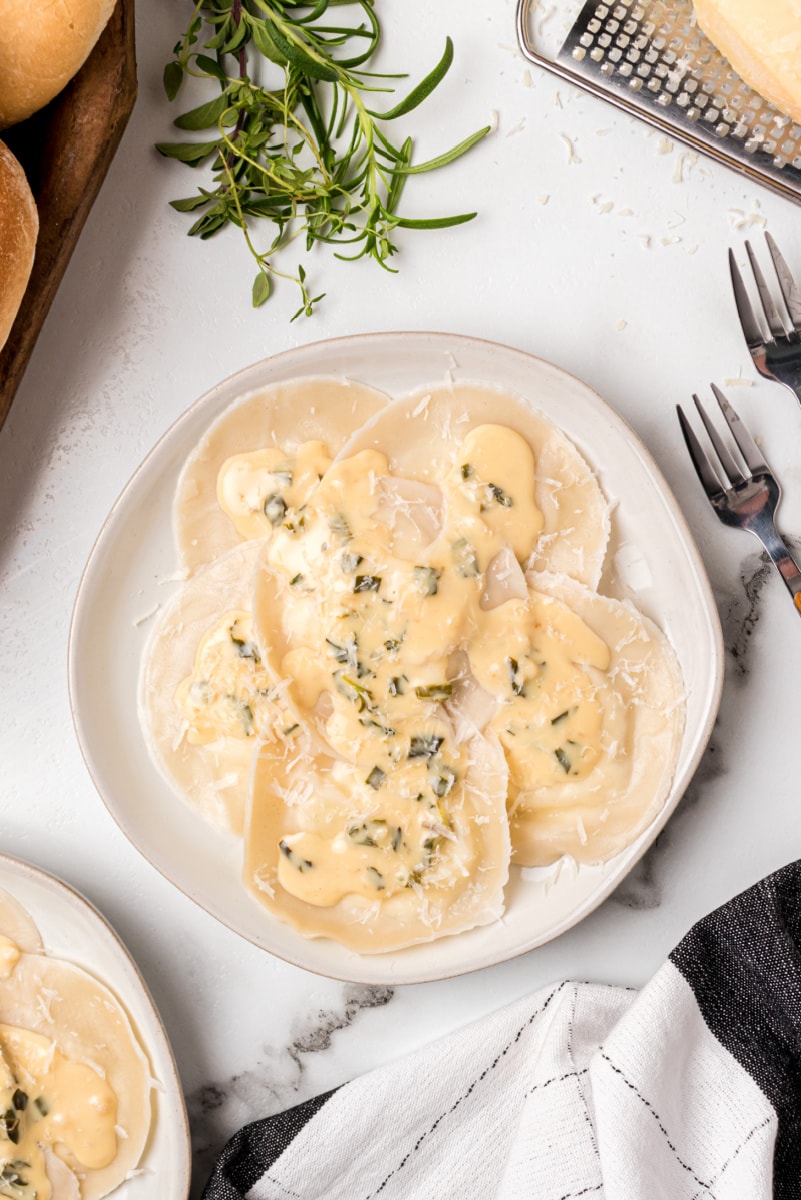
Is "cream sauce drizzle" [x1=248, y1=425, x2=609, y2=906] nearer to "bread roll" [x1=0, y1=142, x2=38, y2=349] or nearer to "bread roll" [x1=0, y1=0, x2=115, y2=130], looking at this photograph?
"bread roll" [x1=0, y1=142, x2=38, y2=349]

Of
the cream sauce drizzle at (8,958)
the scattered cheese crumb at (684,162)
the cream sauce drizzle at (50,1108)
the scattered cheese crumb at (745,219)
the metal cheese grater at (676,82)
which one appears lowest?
the cream sauce drizzle at (50,1108)

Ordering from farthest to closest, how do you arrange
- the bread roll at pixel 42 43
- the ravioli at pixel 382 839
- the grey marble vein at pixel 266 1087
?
1. the grey marble vein at pixel 266 1087
2. the ravioli at pixel 382 839
3. the bread roll at pixel 42 43

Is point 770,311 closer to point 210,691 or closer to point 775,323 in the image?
point 775,323

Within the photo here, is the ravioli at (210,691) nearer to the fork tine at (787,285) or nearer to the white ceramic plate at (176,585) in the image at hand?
the white ceramic plate at (176,585)

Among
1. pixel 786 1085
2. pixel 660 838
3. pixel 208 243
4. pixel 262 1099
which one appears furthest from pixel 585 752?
pixel 208 243

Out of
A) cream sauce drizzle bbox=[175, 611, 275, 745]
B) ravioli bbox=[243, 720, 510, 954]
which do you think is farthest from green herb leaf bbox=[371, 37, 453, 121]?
ravioli bbox=[243, 720, 510, 954]

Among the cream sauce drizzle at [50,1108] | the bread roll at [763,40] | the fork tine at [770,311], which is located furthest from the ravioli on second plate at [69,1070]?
the bread roll at [763,40]
